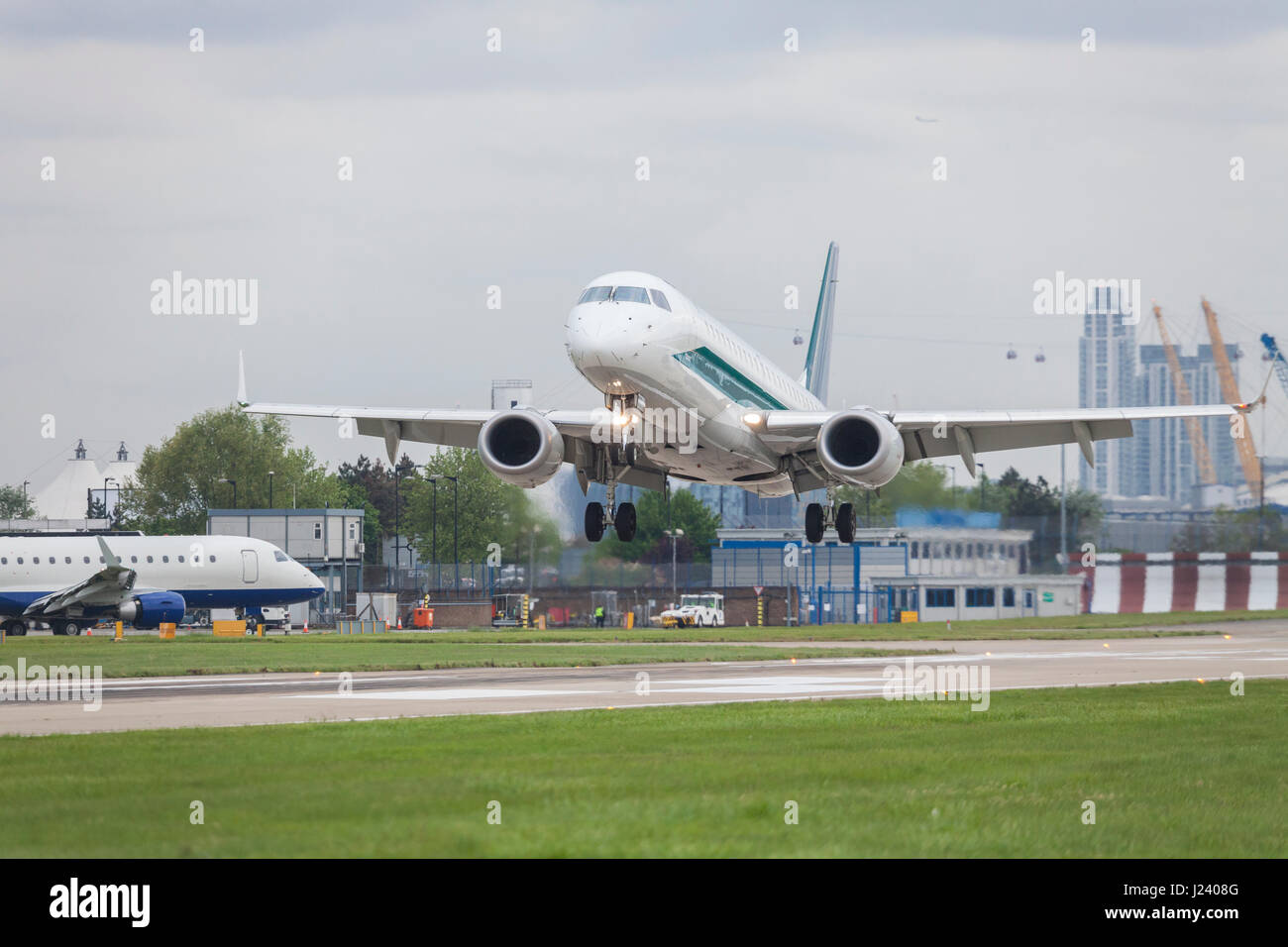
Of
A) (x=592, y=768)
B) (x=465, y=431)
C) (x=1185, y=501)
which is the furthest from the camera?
(x=1185, y=501)

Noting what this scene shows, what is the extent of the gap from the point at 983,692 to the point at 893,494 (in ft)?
141

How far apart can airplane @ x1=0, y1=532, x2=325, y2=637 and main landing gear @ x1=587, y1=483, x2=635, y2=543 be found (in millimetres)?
36604

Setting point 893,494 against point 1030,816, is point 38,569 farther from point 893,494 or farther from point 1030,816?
point 1030,816

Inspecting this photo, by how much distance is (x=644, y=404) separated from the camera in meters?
32.5

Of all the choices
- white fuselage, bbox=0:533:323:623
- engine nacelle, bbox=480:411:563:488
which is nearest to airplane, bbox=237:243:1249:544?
engine nacelle, bbox=480:411:563:488

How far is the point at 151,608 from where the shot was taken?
2758 inches

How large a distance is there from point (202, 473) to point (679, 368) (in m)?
127

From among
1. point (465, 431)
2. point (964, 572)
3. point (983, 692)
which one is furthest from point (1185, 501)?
point (983, 692)

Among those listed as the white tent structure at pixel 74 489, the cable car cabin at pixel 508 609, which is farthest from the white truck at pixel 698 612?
the white tent structure at pixel 74 489

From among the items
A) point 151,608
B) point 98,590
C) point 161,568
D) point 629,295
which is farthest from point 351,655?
point 161,568

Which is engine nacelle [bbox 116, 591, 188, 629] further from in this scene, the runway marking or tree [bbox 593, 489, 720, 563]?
tree [bbox 593, 489, 720, 563]

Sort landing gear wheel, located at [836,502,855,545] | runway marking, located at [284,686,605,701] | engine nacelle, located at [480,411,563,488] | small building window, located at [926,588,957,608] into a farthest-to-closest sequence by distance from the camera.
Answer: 1. small building window, located at [926,588,957,608]
2. landing gear wheel, located at [836,502,855,545]
3. engine nacelle, located at [480,411,563,488]
4. runway marking, located at [284,686,605,701]

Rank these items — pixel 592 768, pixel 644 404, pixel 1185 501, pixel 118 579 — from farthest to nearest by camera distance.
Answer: pixel 1185 501, pixel 118 579, pixel 644 404, pixel 592 768

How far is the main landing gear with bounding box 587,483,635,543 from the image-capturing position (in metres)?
38.7
